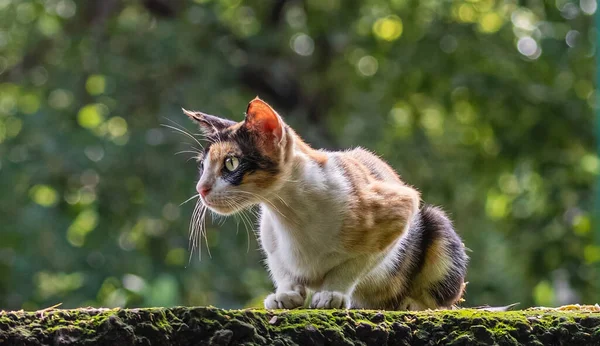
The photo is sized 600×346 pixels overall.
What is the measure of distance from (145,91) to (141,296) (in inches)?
71.8

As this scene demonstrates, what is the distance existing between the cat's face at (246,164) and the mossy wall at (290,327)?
0.76m

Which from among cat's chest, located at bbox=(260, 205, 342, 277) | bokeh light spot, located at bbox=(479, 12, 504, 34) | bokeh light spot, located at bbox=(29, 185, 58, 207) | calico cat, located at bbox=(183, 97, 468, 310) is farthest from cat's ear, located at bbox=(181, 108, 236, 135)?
A: bokeh light spot, located at bbox=(479, 12, 504, 34)

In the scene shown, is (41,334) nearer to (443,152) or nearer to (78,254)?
(78,254)

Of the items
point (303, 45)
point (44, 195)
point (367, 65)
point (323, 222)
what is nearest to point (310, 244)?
point (323, 222)

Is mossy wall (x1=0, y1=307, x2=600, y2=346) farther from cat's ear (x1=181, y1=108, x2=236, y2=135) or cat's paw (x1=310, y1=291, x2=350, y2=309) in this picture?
cat's ear (x1=181, y1=108, x2=236, y2=135)

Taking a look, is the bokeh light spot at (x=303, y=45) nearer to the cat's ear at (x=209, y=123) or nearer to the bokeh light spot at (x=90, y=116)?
the bokeh light spot at (x=90, y=116)

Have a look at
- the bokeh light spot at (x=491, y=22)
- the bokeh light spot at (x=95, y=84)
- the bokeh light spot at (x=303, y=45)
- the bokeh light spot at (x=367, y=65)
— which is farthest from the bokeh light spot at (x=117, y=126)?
the bokeh light spot at (x=491, y=22)

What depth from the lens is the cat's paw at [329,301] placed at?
7.06 ft

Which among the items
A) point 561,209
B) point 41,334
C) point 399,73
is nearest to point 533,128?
point 561,209

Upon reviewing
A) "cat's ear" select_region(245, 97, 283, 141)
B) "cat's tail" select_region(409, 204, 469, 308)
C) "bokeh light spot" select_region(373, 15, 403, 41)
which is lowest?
"cat's tail" select_region(409, 204, 469, 308)

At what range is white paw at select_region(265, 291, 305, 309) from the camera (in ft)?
7.21

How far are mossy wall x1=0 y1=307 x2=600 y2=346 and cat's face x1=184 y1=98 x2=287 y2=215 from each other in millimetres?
756

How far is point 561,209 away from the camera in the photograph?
6.40 meters

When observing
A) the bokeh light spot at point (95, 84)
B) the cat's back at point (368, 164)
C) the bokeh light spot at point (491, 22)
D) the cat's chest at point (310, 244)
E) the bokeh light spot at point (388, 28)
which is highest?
the bokeh light spot at point (491, 22)
